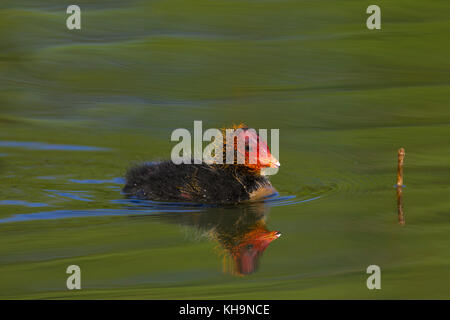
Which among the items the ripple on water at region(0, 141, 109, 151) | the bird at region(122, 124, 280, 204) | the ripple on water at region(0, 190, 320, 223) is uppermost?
the ripple on water at region(0, 141, 109, 151)

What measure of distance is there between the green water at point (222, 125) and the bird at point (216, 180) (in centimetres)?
24

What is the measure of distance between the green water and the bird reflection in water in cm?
5

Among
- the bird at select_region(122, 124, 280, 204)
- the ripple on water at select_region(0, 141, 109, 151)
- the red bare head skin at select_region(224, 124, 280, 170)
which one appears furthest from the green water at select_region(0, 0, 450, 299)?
the red bare head skin at select_region(224, 124, 280, 170)

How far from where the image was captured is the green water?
5.67 meters

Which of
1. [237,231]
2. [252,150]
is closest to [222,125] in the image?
[252,150]

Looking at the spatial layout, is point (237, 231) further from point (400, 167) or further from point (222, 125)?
point (222, 125)

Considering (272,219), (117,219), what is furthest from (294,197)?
(117,219)

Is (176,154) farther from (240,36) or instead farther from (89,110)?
(240,36)

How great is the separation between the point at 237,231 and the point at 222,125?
3030 mm

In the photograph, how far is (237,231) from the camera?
6.59 metres

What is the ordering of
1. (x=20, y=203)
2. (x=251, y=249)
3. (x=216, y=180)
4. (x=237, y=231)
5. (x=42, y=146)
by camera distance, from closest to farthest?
(x=251, y=249) < (x=237, y=231) < (x=20, y=203) < (x=216, y=180) < (x=42, y=146)

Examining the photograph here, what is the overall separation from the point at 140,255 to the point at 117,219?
902 mm

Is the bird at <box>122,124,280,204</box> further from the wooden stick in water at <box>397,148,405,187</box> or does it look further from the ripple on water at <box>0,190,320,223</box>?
the wooden stick in water at <box>397,148,405,187</box>

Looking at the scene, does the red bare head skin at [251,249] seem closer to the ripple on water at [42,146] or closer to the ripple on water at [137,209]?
the ripple on water at [137,209]
